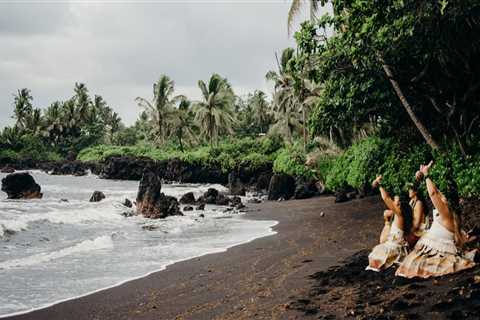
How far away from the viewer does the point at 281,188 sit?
2723 cm

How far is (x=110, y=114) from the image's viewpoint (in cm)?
9188

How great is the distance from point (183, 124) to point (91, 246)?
44325mm

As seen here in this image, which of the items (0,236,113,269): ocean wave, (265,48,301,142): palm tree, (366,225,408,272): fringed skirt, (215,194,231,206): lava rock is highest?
(265,48,301,142): palm tree

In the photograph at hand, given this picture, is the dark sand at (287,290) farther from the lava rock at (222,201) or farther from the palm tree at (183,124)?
the palm tree at (183,124)

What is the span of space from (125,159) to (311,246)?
44.3 m

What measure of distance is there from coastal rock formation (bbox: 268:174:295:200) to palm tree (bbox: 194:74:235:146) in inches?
911

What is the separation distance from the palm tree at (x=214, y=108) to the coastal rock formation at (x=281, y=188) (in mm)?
23128

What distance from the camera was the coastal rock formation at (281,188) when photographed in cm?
2703

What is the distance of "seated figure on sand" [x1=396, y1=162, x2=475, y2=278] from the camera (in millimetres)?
5121

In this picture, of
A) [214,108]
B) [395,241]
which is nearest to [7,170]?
[214,108]

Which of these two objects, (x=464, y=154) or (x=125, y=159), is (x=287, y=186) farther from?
(x=125, y=159)

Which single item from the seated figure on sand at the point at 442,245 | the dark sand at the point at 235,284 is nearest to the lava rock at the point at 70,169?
the dark sand at the point at 235,284

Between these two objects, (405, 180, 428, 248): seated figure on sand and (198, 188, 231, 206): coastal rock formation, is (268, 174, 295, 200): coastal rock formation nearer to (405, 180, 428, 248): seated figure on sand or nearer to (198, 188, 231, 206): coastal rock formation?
(198, 188, 231, 206): coastal rock formation

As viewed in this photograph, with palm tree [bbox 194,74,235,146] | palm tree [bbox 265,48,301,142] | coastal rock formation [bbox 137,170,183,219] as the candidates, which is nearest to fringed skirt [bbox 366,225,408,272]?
coastal rock formation [bbox 137,170,183,219]
